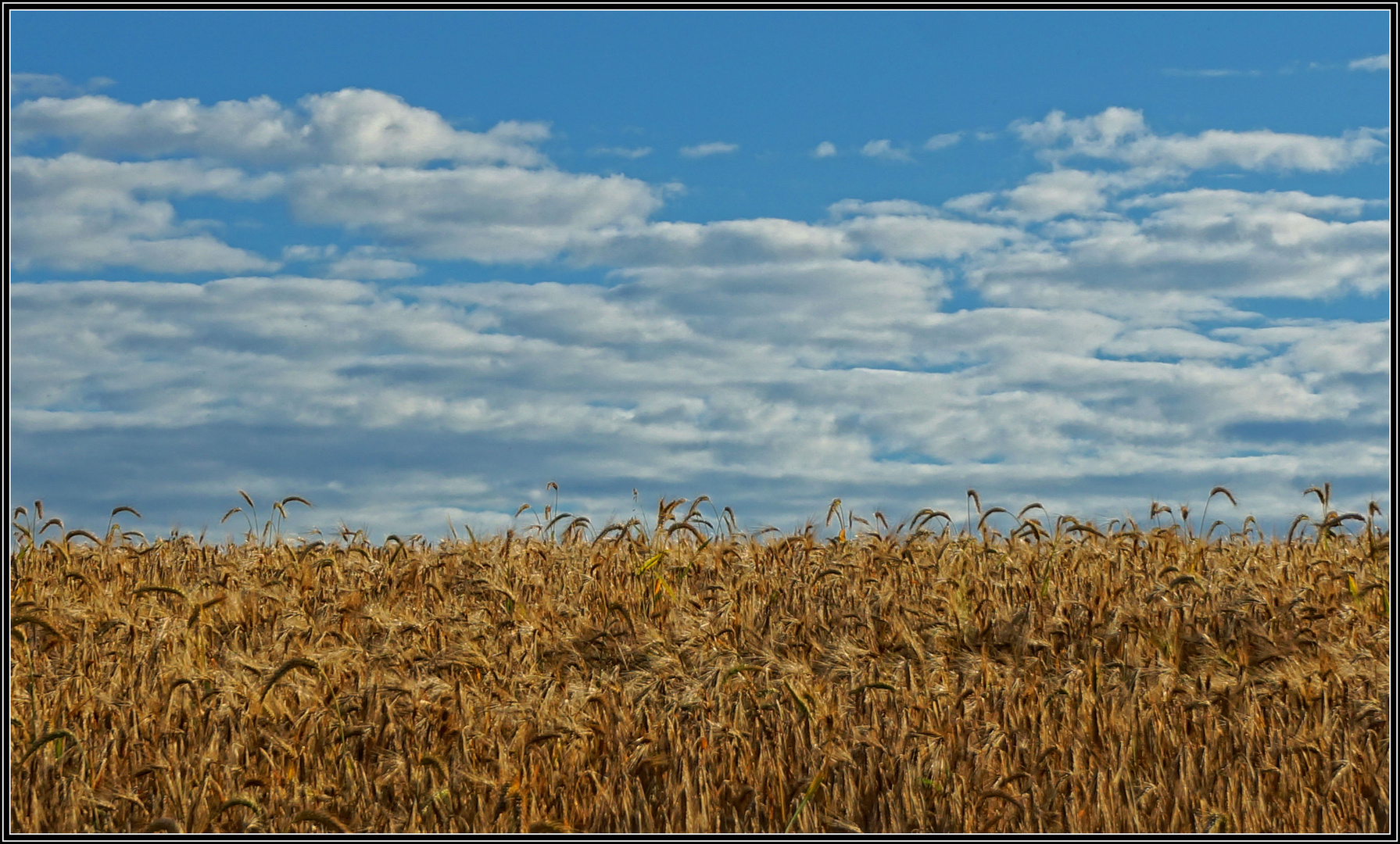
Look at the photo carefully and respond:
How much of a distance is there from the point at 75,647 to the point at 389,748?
9.46 ft

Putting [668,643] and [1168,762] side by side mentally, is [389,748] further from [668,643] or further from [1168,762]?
[1168,762]

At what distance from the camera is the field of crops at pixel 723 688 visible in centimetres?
518

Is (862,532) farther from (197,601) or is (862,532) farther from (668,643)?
(197,601)

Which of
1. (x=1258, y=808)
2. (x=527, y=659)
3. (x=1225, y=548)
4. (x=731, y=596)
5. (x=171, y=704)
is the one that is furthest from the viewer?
(x=1225, y=548)

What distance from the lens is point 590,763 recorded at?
18.9 feet

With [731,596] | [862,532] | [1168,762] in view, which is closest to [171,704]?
[731,596]

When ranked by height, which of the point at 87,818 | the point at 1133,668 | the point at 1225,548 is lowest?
the point at 87,818

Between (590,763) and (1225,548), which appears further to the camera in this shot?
(1225,548)

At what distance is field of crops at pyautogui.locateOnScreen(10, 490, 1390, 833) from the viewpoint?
5176 mm

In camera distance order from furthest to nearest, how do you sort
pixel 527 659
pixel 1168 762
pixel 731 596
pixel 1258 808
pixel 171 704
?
pixel 731 596
pixel 527 659
pixel 171 704
pixel 1168 762
pixel 1258 808

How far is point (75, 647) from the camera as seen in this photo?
770 cm

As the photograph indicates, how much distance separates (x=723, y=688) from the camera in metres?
6.61

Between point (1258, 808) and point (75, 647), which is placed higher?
point (75, 647)

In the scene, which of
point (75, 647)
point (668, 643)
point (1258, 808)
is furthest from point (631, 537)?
point (1258, 808)
